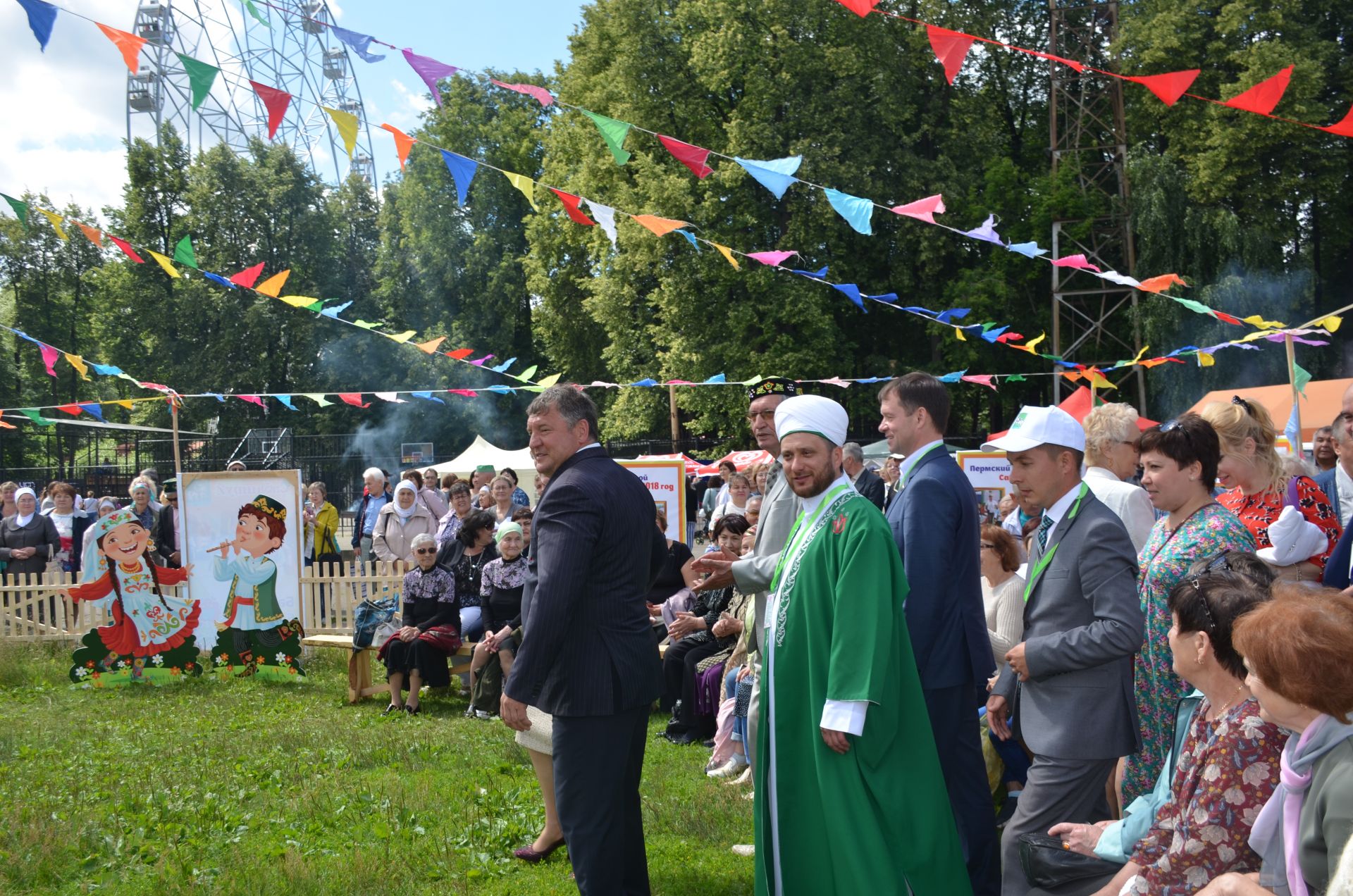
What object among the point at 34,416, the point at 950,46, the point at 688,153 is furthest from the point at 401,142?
the point at 34,416

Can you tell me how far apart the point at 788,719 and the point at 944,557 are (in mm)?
874

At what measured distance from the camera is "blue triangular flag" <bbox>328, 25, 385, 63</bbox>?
7.39 meters

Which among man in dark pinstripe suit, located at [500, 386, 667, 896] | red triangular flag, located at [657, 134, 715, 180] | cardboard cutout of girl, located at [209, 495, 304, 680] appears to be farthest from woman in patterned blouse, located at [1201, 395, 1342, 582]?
cardboard cutout of girl, located at [209, 495, 304, 680]

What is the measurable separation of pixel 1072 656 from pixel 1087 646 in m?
0.06

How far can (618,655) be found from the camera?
13.4 ft

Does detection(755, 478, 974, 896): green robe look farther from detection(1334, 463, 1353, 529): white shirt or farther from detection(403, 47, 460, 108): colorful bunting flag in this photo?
detection(403, 47, 460, 108): colorful bunting flag

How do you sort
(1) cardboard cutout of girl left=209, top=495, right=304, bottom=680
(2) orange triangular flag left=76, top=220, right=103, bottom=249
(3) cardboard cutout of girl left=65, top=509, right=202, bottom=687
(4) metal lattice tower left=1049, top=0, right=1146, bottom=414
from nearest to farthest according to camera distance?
(3) cardboard cutout of girl left=65, top=509, right=202, bottom=687 → (1) cardboard cutout of girl left=209, top=495, right=304, bottom=680 → (2) orange triangular flag left=76, top=220, right=103, bottom=249 → (4) metal lattice tower left=1049, top=0, right=1146, bottom=414

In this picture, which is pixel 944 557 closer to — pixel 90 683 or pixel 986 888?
pixel 986 888

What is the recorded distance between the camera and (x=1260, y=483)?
16.9 ft

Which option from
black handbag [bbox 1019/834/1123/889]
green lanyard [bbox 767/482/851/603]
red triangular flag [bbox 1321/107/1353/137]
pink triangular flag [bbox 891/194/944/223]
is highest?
pink triangular flag [bbox 891/194/944/223]

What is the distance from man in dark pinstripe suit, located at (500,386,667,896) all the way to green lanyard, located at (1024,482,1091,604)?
140 cm

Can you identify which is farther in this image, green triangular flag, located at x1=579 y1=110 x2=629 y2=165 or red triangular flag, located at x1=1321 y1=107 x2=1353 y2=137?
green triangular flag, located at x1=579 y1=110 x2=629 y2=165

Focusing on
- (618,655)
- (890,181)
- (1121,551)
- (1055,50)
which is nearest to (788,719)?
(618,655)

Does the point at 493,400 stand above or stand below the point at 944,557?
above
